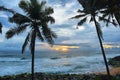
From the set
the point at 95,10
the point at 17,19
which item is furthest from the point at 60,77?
the point at 17,19

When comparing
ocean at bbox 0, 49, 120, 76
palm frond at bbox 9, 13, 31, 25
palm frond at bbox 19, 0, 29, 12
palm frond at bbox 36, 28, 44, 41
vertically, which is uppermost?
palm frond at bbox 19, 0, 29, 12

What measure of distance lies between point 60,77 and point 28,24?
1405 cm

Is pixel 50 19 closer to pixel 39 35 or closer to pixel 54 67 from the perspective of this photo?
pixel 39 35

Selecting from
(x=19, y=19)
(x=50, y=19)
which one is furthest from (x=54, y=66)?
(x=19, y=19)

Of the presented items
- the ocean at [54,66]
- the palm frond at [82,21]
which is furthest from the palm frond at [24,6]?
the ocean at [54,66]

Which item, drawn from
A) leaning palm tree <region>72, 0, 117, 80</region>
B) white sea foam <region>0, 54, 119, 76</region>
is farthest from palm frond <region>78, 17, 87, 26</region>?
white sea foam <region>0, 54, 119, 76</region>

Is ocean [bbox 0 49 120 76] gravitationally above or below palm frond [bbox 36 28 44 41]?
below

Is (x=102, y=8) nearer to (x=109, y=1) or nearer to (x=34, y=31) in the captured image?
(x=109, y=1)

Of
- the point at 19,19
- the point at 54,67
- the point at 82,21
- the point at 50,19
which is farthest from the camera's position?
the point at 54,67

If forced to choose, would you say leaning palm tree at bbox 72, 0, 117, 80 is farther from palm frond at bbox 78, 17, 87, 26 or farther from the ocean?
the ocean

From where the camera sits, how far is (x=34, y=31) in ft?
74.5

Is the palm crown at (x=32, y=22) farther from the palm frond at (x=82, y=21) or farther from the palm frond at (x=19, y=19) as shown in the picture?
the palm frond at (x=82, y=21)

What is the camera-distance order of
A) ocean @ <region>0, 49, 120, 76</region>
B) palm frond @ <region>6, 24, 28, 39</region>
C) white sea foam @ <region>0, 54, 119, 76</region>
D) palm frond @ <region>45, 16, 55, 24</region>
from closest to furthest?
palm frond @ <region>6, 24, 28, 39</region> → palm frond @ <region>45, 16, 55, 24</region> → ocean @ <region>0, 49, 120, 76</region> → white sea foam @ <region>0, 54, 119, 76</region>

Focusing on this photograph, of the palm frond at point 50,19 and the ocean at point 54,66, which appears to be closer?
the palm frond at point 50,19
